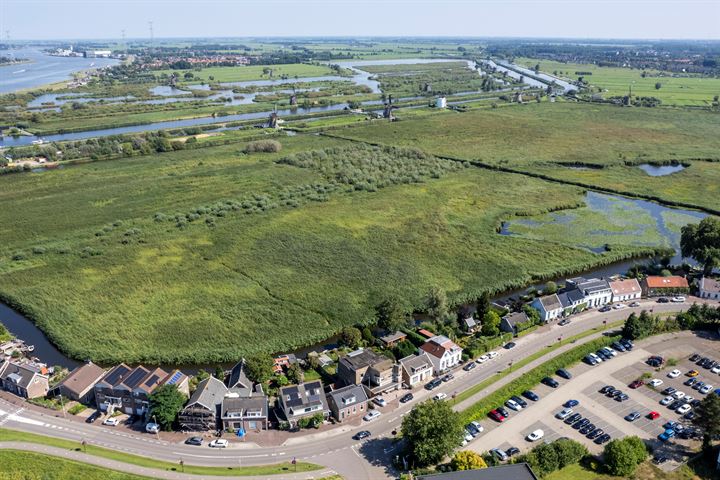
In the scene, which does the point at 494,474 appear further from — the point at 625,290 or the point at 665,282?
the point at 665,282

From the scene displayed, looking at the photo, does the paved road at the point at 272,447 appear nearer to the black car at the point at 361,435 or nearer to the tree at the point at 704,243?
the black car at the point at 361,435

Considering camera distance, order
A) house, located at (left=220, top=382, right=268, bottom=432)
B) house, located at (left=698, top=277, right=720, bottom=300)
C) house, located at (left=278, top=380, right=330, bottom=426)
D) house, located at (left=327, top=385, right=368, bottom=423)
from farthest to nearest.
→ house, located at (left=698, top=277, right=720, bottom=300)
house, located at (left=327, top=385, right=368, bottom=423)
house, located at (left=278, top=380, right=330, bottom=426)
house, located at (left=220, top=382, right=268, bottom=432)

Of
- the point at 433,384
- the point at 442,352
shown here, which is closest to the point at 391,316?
the point at 442,352

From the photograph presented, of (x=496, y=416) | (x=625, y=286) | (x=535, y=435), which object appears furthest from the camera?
(x=625, y=286)

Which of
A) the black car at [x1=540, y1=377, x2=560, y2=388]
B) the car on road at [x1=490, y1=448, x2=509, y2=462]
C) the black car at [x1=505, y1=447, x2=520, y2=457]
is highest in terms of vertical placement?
the black car at [x1=540, y1=377, x2=560, y2=388]

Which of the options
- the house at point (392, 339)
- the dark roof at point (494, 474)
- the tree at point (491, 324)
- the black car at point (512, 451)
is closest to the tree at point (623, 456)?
the black car at point (512, 451)

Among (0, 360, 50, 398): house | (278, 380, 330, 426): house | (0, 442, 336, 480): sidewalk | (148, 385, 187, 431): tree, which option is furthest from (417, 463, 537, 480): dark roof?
(0, 360, 50, 398): house

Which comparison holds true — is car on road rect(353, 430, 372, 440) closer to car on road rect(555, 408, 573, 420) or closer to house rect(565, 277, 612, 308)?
car on road rect(555, 408, 573, 420)
